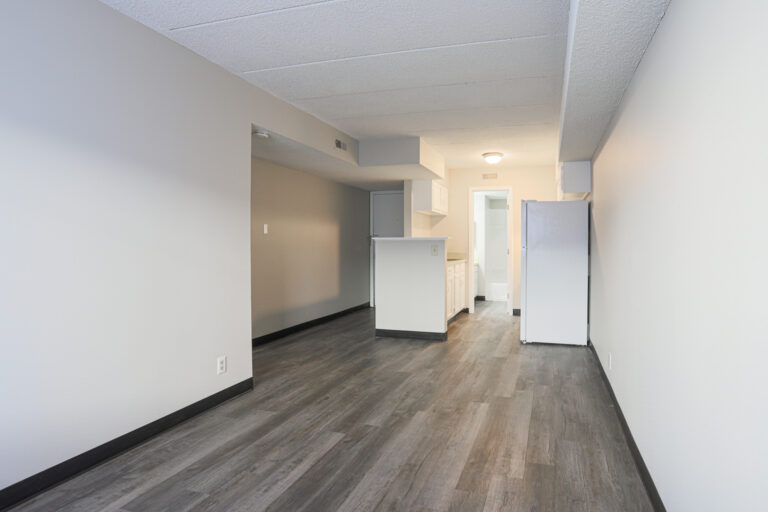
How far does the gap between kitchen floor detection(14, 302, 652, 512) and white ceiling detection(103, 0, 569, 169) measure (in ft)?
7.49

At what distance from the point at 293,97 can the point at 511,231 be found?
14.0 feet

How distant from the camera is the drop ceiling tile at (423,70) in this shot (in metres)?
2.95

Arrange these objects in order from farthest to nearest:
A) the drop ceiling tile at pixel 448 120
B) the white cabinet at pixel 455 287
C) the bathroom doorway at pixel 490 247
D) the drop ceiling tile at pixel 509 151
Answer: the bathroom doorway at pixel 490 247
the white cabinet at pixel 455 287
the drop ceiling tile at pixel 509 151
the drop ceiling tile at pixel 448 120

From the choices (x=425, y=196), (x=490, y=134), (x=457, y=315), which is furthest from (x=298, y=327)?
(x=490, y=134)

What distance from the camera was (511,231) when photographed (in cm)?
702

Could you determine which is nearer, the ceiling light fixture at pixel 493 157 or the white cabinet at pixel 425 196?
the ceiling light fixture at pixel 493 157

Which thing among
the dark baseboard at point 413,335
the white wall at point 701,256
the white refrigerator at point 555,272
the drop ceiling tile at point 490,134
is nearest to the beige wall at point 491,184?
the drop ceiling tile at point 490,134

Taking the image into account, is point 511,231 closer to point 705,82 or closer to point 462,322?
point 462,322

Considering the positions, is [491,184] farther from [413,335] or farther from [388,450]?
[388,450]

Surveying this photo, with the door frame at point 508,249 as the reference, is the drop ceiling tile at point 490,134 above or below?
above

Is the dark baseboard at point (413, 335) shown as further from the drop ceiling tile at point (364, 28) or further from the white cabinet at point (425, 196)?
the drop ceiling tile at point (364, 28)

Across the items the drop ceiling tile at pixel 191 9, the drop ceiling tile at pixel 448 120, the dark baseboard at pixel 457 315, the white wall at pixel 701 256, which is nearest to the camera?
the white wall at pixel 701 256

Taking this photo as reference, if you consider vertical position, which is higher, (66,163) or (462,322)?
(66,163)

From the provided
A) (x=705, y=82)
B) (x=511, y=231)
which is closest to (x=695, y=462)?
(x=705, y=82)
